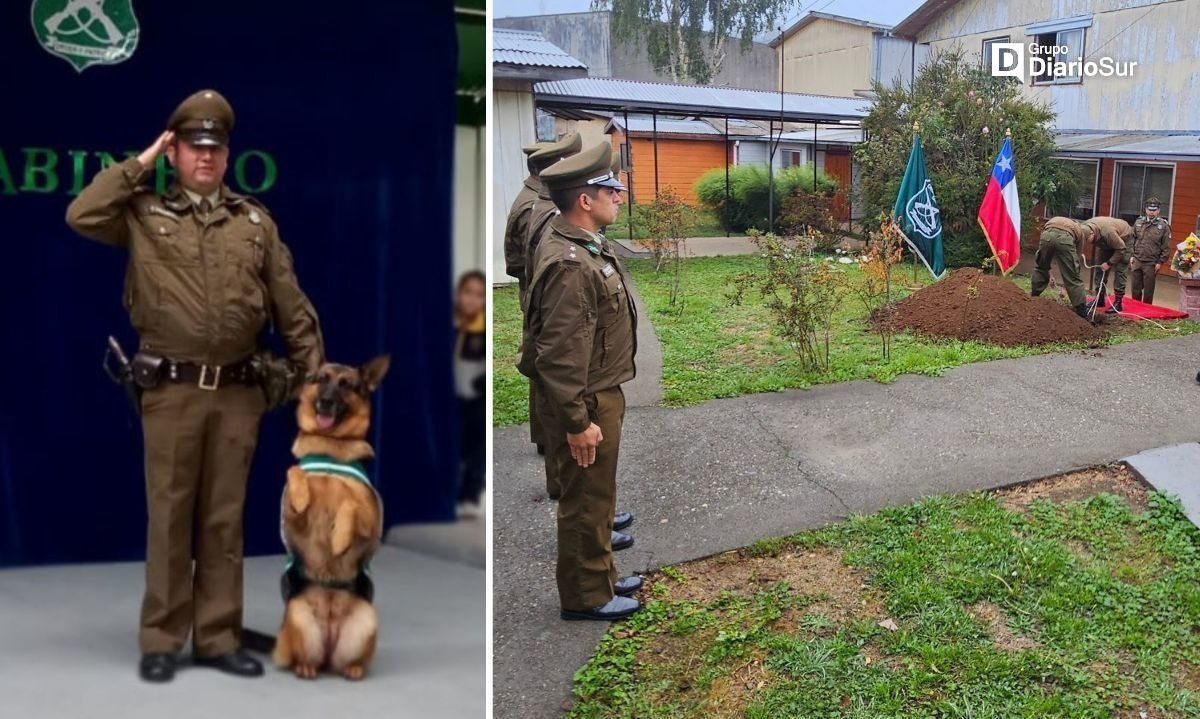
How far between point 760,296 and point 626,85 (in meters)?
0.68

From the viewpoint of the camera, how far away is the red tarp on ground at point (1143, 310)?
2.79 m

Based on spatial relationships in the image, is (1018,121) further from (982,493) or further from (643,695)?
(643,695)

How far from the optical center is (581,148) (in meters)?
2.58

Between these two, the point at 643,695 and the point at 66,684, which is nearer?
the point at 66,684

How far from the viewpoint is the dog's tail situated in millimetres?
2305

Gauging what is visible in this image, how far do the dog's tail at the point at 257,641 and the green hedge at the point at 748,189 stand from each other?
1.55 metres

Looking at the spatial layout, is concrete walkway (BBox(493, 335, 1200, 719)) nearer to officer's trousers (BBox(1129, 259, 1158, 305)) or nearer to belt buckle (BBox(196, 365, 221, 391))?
officer's trousers (BBox(1129, 259, 1158, 305))

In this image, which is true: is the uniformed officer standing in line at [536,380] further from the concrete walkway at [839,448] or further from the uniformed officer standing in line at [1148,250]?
the uniformed officer standing in line at [1148,250]

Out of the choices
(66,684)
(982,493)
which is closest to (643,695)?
(982,493)

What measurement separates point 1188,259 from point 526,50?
1852mm

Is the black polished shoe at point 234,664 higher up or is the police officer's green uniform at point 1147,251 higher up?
the police officer's green uniform at point 1147,251

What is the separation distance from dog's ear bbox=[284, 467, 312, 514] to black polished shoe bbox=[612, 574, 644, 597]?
2.72 feet

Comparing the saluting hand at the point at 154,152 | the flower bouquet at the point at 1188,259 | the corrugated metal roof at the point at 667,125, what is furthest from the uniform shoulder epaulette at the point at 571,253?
the flower bouquet at the point at 1188,259

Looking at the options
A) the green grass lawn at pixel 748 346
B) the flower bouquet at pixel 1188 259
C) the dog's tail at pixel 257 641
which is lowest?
the dog's tail at pixel 257 641
